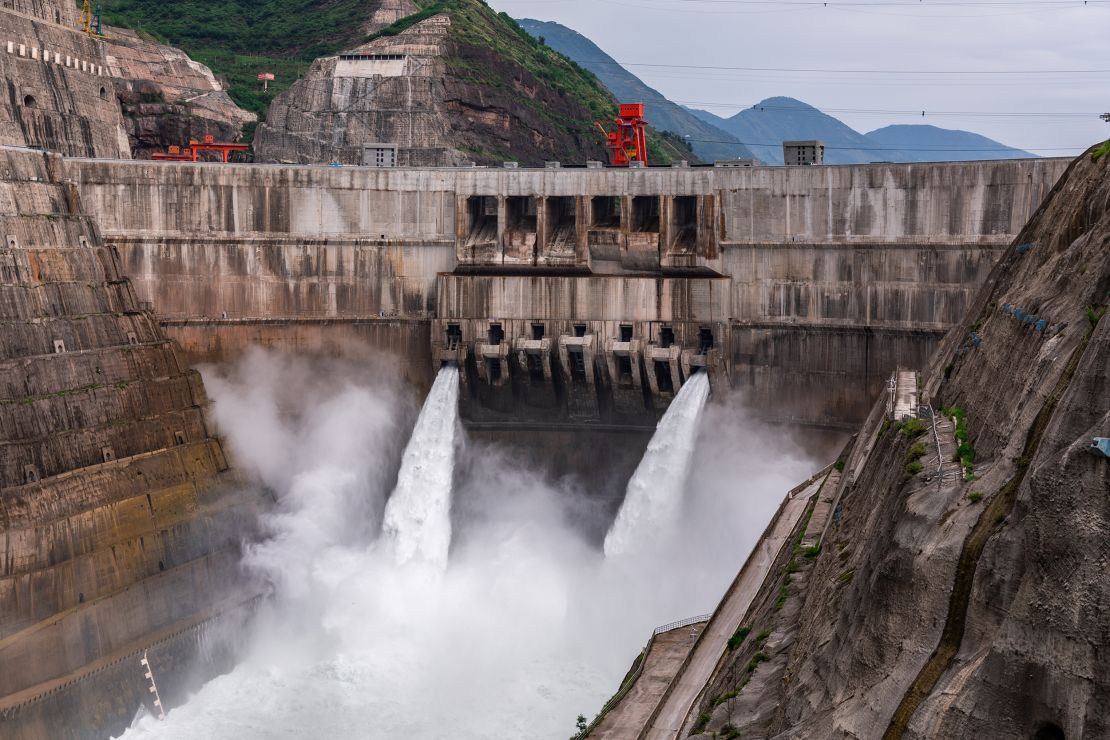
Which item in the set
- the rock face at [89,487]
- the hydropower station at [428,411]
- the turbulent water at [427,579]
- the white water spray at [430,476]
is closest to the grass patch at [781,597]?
the hydropower station at [428,411]

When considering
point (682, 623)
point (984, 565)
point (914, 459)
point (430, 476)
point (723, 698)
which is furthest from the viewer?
point (430, 476)

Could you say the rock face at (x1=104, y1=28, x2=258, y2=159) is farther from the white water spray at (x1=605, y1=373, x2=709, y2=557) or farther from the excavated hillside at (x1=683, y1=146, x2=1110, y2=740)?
the excavated hillside at (x1=683, y1=146, x2=1110, y2=740)

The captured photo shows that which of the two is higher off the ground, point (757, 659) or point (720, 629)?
point (757, 659)

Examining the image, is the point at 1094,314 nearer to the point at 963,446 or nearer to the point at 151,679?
the point at 963,446

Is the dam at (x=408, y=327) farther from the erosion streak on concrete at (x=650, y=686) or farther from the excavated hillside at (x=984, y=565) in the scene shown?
the excavated hillside at (x=984, y=565)

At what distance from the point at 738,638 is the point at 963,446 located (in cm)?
897

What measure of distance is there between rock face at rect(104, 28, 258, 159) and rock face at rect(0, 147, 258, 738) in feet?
124

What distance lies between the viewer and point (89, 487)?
40.3 m

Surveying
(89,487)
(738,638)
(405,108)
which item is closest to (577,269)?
(89,487)

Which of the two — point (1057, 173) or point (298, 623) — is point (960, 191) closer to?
point (1057, 173)

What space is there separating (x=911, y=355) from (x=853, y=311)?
256 cm

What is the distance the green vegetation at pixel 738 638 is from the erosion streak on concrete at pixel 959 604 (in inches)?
464

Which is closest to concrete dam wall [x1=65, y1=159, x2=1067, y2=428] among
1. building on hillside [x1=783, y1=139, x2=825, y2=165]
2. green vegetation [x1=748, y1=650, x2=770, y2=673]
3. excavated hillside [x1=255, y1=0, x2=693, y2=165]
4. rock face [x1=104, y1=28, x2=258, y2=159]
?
building on hillside [x1=783, y1=139, x2=825, y2=165]

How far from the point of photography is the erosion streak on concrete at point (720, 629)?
27.4 m
